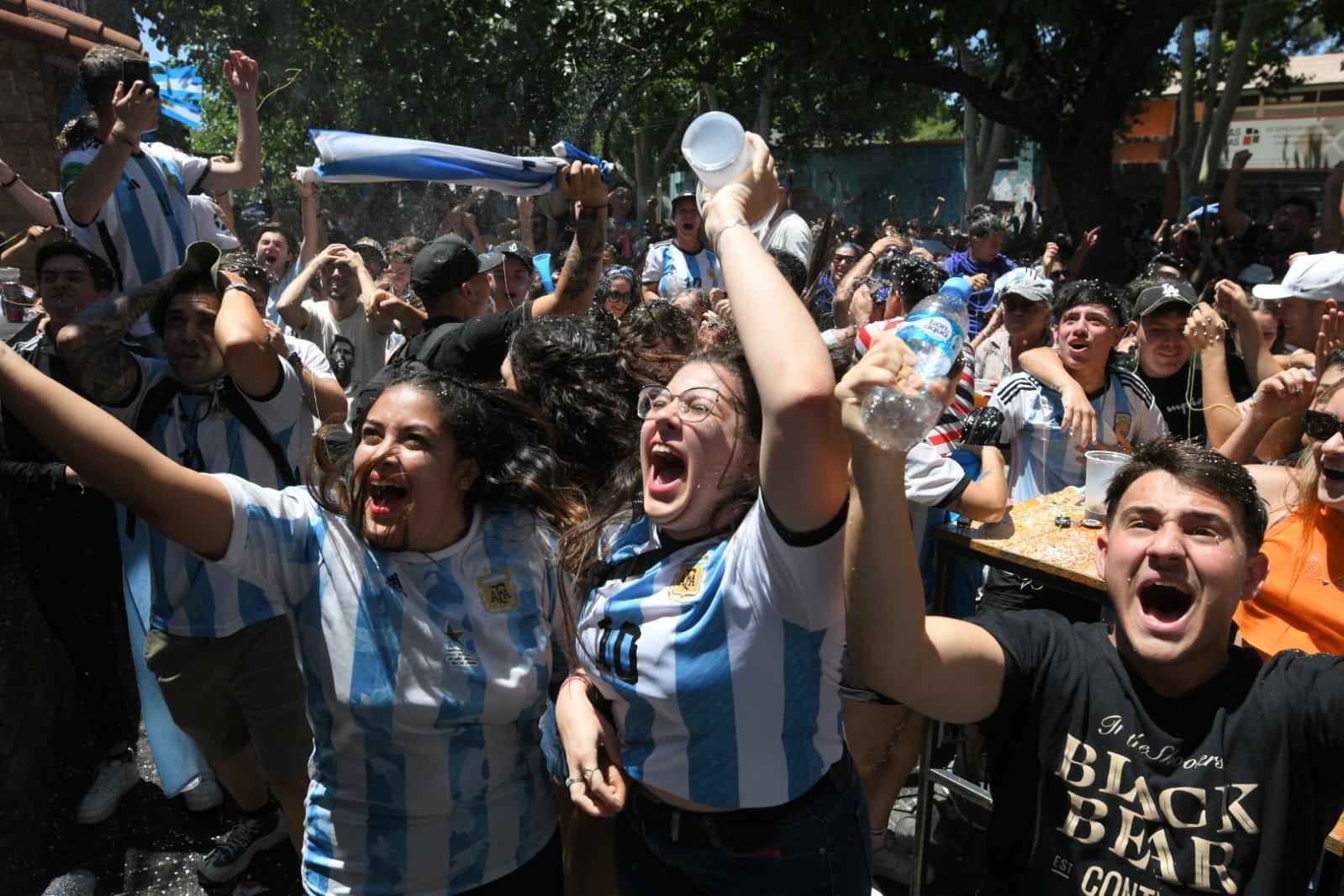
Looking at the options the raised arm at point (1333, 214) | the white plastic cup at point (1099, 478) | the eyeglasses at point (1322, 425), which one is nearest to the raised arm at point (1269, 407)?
the white plastic cup at point (1099, 478)

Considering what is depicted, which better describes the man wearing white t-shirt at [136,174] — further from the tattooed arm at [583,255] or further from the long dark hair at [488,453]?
the long dark hair at [488,453]

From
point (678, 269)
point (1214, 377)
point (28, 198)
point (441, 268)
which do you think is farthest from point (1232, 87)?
point (28, 198)

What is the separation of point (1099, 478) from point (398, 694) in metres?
2.14

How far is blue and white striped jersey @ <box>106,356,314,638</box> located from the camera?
3.08 meters

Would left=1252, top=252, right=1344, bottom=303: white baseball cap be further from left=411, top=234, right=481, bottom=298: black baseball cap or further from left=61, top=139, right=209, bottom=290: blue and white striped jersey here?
left=61, top=139, right=209, bottom=290: blue and white striped jersey

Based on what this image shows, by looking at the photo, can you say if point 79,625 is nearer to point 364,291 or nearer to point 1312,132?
point 364,291

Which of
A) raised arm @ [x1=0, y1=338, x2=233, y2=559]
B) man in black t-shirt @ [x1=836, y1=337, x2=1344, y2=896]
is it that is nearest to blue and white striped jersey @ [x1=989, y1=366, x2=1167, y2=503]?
man in black t-shirt @ [x1=836, y1=337, x2=1344, y2=896]

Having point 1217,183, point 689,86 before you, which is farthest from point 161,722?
point 689,86

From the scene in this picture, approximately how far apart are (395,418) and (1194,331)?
2849 mm

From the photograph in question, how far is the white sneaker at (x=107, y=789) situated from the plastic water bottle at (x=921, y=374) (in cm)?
365

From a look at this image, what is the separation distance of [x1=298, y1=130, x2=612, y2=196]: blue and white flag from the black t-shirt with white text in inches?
80.6

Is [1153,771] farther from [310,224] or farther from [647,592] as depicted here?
[310,224]

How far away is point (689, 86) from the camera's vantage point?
31.0 meters

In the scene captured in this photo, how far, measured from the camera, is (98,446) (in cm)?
182
